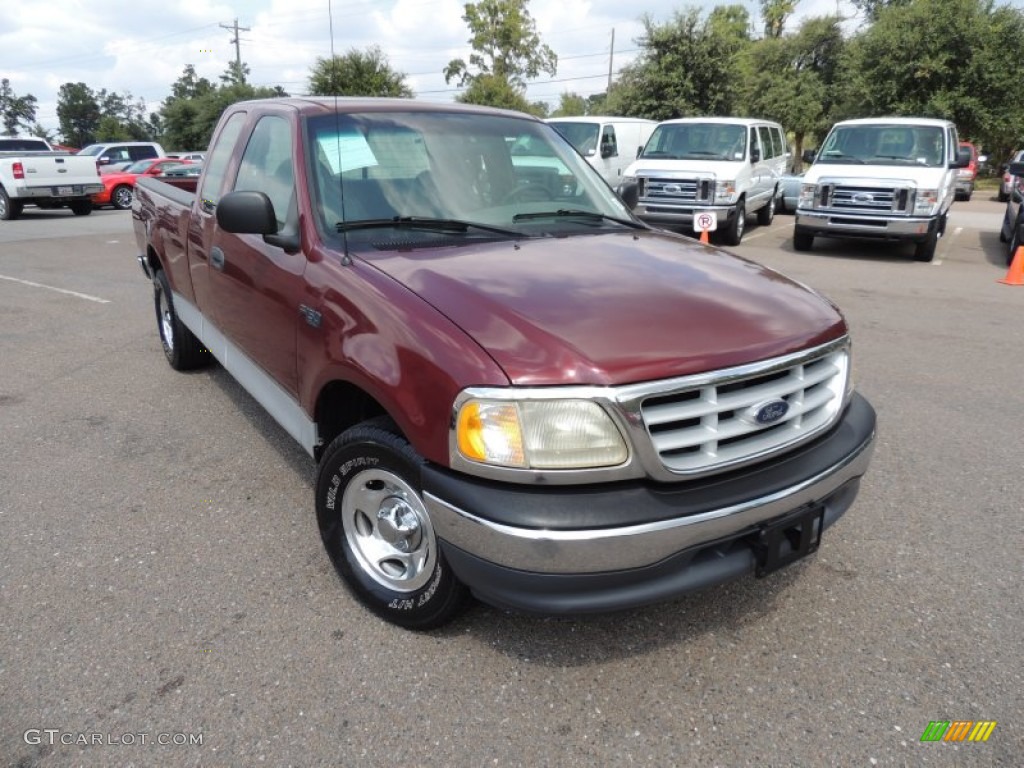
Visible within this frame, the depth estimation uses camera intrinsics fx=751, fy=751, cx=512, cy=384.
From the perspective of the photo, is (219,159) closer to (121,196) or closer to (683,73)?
(121,196)

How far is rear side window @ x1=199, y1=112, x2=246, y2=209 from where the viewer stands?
4.09m

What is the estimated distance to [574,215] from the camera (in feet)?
11.6

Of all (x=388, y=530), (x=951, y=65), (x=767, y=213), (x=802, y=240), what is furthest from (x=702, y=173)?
(x=951, y=65)

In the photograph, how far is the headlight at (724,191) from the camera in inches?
489

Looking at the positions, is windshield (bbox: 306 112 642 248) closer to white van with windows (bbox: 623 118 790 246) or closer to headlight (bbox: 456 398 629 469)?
headlight (bbox: 456 398 629 469)

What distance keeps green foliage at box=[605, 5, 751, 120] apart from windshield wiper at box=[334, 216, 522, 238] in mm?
27606

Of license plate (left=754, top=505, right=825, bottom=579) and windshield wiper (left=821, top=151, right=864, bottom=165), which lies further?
windshield wiper (left=821, top=151, right=864, bottom=165)

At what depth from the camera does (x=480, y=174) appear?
11.2ft

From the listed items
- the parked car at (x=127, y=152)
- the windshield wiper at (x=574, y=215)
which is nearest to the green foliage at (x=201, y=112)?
the parked car at (x=127, y=152)

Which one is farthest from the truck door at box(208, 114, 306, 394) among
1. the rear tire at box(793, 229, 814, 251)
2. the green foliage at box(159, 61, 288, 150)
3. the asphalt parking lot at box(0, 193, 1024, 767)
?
the green foliage at box(159, 61, 288, 150)

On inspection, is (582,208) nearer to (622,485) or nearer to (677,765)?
(622,485)

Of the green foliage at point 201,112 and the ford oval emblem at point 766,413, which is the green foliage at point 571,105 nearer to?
the green foliage at point 201,112

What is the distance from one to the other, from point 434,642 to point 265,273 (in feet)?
5.62

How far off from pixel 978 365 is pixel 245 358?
220 inches
